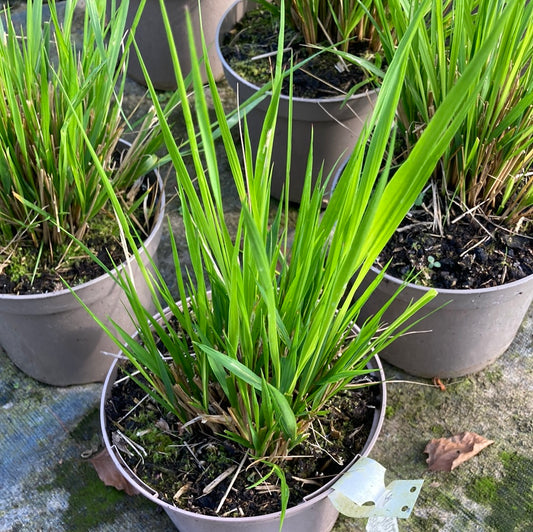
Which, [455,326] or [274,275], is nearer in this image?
[274,275]

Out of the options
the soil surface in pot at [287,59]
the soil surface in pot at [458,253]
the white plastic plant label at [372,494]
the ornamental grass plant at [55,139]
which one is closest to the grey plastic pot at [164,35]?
the soil surface in pot at [287,59]

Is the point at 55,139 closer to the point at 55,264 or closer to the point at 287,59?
the point at 55,264

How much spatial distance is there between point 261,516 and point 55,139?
0.71 meters

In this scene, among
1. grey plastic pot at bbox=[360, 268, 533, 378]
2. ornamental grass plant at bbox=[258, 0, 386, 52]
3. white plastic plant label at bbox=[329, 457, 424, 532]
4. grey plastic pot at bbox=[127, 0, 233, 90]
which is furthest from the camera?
grey plastic pot at bbox=[127, 0, 233, 90]

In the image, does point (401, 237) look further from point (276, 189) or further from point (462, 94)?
point (462, 94)

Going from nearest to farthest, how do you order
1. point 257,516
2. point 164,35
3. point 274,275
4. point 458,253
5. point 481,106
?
point 274,275, point 257,516, point 481,106, point 458,253, point 164,35

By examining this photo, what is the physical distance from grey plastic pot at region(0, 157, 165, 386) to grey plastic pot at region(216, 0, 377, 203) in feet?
1.14

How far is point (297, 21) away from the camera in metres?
1.54

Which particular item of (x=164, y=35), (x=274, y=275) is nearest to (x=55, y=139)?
(x=274, y=275)

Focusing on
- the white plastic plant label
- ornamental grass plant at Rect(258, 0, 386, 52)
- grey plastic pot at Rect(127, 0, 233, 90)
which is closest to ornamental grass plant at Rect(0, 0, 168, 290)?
ornamental grass plant at Rect(258, 0, 386, 52)

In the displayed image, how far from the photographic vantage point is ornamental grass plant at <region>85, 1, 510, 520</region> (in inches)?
24.1

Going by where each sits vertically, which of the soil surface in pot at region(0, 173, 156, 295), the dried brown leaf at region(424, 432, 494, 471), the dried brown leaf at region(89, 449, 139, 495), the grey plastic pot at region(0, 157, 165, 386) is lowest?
the dried brown leaf at region(89, 449, 139, 495)

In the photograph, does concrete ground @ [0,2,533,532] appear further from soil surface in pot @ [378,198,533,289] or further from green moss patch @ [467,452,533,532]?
soil surface in pot @ [378,198,533,289]

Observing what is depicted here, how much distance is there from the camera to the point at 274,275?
81cm
